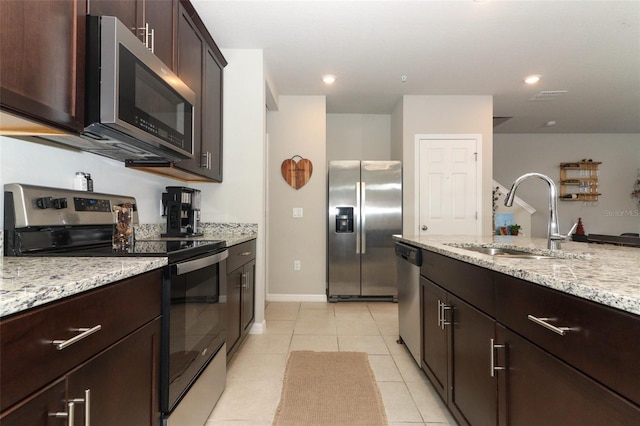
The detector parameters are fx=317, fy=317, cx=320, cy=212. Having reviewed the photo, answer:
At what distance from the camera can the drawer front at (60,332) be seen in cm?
59

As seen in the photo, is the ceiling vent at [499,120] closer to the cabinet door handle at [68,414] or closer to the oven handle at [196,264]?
the oven handle at [196,264]

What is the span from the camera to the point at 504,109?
464 centimetres

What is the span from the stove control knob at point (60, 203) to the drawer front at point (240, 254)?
2.95ft

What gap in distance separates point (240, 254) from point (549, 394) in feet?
6.38

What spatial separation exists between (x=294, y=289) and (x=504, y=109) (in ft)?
13.0

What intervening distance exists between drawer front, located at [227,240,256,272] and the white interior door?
2.34 metres

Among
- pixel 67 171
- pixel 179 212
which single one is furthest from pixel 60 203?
pixel 179 212

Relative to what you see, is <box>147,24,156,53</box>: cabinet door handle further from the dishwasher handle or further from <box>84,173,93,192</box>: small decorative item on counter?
the dishwasher handle

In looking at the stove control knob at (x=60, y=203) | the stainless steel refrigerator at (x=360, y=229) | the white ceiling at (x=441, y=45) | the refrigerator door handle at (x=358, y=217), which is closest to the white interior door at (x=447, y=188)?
the stainless steel refrigerator at (x=360, y=229)

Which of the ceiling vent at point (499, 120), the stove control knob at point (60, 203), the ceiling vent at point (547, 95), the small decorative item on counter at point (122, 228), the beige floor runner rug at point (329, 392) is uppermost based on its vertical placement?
the ceiling vent at point (499, 120)

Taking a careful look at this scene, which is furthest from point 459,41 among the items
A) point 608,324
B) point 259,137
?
point 608,324

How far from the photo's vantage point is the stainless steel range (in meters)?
1.20

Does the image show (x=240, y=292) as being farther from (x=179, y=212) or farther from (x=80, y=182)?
(x=80, y=182)

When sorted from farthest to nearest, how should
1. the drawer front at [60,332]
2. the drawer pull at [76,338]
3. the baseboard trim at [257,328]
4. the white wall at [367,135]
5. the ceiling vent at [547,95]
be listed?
1. the white wall at [367,135]
2. the ceiling vent at [547,95]
3. the baseboard trim at [257,328]
4. the drawer pull at [76,338]
5. the drawer front at [60,332]
